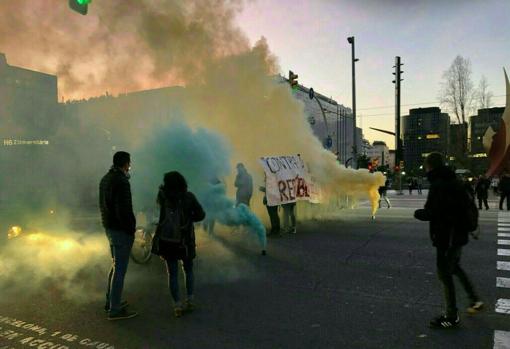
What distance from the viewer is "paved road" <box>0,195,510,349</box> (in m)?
3.92

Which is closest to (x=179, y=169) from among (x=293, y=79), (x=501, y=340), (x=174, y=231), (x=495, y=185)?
(x=174, y=231)

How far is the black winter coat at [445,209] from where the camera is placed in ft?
13.8

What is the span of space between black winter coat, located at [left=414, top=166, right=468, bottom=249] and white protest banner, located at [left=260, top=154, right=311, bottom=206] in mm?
5741

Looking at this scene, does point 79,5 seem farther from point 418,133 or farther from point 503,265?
point 418,133

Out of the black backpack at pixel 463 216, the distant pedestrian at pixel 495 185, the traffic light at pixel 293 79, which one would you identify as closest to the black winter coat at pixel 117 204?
the black backpack at pixel 463 216

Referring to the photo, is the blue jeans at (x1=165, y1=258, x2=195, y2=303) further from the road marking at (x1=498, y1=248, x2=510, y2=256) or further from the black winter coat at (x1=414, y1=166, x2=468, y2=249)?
the road marking at (x1=498, y1=248, x2=510, y2=256)

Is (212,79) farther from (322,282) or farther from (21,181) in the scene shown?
(322,282)

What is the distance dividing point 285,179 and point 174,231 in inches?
239

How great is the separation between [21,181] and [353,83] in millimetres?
21230

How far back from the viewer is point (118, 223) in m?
4.51

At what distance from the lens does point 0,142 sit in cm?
885

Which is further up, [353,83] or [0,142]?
[353,83]

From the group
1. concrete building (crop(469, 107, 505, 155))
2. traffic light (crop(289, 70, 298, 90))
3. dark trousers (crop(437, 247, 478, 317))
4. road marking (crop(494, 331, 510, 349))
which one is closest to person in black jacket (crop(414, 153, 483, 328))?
dark trousers (crop(437, 247, 478, 317))

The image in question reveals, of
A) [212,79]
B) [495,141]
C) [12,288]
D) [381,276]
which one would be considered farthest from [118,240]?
[495,141]
